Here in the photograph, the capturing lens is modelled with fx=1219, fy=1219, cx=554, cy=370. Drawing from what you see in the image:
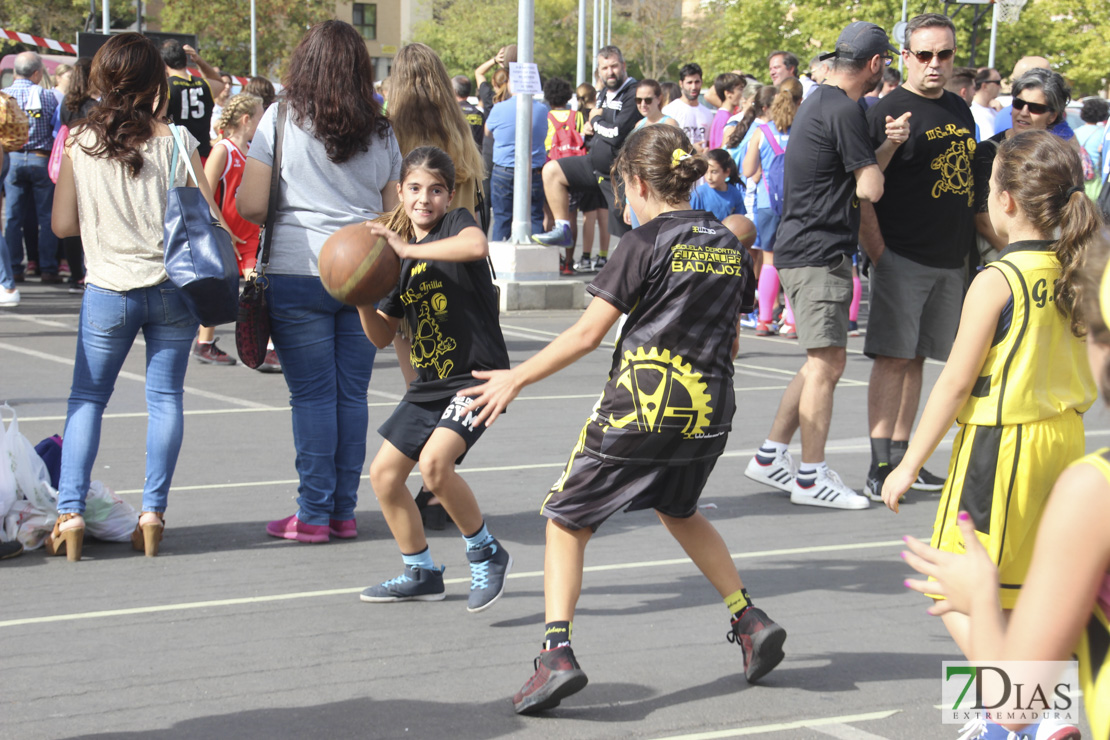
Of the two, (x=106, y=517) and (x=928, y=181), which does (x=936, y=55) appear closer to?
(x=928, y=181)

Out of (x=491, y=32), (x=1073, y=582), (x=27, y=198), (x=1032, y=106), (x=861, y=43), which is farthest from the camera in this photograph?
(x=491, y=32)

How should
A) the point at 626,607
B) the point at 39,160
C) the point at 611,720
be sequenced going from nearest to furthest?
1. the point at 611,720
2. the point at 626,607
3. the point at 39,160

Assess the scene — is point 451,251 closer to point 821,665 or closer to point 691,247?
point 691,247

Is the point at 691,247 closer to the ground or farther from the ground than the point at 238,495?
farther from the ground

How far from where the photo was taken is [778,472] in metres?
6.62

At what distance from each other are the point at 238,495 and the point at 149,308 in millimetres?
1403

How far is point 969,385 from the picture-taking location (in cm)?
353

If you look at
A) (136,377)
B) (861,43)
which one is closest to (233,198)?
(136,377)

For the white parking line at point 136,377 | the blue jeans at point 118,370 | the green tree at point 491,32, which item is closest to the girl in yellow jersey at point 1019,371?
the blue jeans at point 118,370

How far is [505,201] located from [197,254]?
10439 millimetres

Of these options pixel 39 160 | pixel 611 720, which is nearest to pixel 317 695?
pixel 611 720

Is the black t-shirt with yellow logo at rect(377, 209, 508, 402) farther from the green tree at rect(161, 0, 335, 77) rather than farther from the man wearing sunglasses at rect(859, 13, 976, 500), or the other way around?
the green tree at rect(161, 0, 335, 77)

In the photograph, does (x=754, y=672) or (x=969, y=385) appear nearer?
(x=969, y=385)

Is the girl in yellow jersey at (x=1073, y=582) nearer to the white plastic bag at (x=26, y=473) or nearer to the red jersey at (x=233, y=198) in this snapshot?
the white plastic bag at (x=26, y=473)
